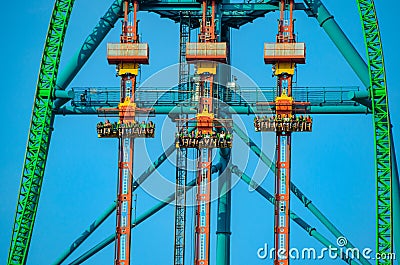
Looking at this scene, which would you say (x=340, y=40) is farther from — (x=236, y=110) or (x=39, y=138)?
(x=39, y=138)

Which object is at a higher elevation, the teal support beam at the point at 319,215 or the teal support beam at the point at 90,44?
the teal support beam at the point at 90,44

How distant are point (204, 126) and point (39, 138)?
11040mm

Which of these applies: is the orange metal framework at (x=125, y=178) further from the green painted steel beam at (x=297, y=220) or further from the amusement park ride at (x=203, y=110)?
the green painted steel beam at (x=297, y=220)

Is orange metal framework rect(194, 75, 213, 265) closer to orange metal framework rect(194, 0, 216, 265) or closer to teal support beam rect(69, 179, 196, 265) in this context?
orange metal framework rect(194, 0, 216, 265)

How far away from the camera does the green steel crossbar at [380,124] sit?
98.6 meters

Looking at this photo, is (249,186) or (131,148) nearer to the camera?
(131,148)

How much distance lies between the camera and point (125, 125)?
321 ft

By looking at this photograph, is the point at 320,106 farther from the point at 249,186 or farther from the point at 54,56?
the point at 54,56

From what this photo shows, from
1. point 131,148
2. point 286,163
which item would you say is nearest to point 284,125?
point 286,163

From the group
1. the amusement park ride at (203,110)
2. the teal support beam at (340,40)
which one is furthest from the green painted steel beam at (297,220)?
the teal support beam at (340,40)

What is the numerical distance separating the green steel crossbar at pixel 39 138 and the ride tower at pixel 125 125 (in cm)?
443

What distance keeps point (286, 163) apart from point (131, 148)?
9.84 metres

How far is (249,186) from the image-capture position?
107812 mm

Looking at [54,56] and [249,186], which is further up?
[54,56]
